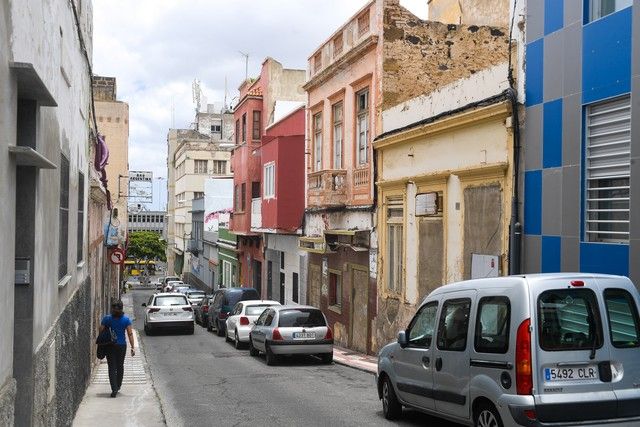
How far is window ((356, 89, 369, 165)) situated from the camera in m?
22.0

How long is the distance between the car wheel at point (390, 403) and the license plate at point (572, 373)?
3422mm

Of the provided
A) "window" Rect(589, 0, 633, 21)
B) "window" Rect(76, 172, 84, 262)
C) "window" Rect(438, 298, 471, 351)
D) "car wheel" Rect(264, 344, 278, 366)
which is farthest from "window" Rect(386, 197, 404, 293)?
"window" Rect(438, 298, 471, 351)

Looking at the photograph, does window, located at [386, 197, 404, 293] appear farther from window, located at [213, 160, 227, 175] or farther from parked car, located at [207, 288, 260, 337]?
window, located at [213, 160, 227, 175]

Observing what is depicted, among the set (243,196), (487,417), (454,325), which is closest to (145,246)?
(243,196)

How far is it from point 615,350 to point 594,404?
58 centimetres

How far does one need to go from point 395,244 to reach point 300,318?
3.15 metres

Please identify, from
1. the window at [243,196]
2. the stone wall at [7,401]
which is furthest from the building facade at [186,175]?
the stone wall at [7,401]

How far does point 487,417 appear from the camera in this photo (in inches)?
317

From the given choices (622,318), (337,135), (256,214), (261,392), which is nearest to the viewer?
(622,318)

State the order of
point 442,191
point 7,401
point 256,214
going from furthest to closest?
point 256,214 < point 442,191 < point 7,401

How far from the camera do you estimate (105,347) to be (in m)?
12.8

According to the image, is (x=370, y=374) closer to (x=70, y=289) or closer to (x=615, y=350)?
(x=70, y=289)

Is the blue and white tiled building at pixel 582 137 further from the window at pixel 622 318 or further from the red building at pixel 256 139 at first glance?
the red building at pixel 256 139

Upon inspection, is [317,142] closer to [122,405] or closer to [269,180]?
[269,180]
